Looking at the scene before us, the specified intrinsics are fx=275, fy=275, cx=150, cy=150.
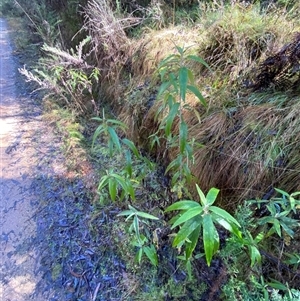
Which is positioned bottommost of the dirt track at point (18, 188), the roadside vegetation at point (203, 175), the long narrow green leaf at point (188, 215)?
the dirt track at point (18, 188)

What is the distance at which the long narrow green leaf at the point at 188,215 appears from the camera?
0.85 m

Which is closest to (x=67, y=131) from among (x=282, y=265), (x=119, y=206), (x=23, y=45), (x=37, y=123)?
(x=37, y=123)

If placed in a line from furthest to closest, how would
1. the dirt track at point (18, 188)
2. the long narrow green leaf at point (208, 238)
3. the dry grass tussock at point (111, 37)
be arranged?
the dry grass tussock at point (111, 37), the dirt track at point (18, 188), the long narrow green leaf at point (208, 238)

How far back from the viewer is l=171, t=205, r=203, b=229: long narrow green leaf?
851 mm

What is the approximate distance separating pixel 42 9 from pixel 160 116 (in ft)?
10.6

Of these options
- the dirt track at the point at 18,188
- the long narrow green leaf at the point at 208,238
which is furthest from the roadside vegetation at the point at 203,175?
the dirt track at the point at 18,188

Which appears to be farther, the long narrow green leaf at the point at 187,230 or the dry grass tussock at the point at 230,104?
the dry grass tussock at the point at 230,104

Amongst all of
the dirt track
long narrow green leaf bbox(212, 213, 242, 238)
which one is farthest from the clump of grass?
the dirt track

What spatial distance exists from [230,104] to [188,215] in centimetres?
118

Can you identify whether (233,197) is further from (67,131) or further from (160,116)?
(67,131)

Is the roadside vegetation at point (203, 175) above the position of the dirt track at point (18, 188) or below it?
above

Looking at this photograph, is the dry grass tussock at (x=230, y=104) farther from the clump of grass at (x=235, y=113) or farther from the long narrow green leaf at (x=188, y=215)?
the long narrow green leaf at (x=188, y=215)

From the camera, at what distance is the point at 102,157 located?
A: 247cm

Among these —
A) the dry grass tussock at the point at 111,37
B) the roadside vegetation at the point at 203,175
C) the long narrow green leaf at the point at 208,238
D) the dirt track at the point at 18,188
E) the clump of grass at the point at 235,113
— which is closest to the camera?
the long narrow green leaf at the point at 208,238
